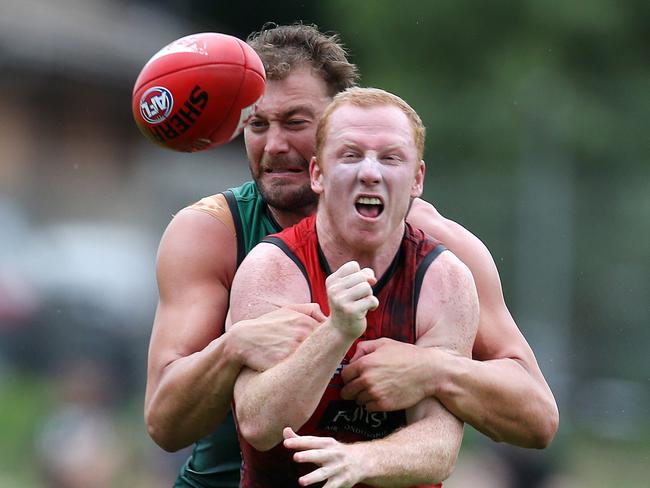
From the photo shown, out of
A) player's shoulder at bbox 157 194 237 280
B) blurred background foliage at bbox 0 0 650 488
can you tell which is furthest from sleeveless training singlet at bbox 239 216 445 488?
blurred background foliage at bbox 0 0 650 488

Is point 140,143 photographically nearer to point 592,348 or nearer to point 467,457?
point 592,348

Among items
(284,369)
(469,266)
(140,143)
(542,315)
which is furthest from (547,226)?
(140,143)

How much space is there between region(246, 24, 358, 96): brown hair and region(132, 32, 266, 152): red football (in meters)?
0.41

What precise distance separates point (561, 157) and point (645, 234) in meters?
1.62

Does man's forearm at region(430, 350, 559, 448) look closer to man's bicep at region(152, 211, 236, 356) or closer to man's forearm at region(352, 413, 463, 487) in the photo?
man's forearm at region(352, 413, 463, 487)

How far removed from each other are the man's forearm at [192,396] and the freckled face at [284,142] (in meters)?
0.86

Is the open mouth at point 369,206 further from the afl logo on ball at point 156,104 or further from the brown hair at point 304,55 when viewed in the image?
the brown hair at point 304,55

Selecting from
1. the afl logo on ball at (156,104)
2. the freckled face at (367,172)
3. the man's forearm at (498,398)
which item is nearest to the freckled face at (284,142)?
the afl logo on ball at (156,104)

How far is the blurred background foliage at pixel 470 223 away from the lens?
12.6 meters

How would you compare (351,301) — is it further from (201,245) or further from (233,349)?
(201,245)

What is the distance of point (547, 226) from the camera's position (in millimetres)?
14883

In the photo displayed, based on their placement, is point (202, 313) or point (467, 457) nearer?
point (202, 313)

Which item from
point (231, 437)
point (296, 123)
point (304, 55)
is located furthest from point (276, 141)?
point (231, 437)

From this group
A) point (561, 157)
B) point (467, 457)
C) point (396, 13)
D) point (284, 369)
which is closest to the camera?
point (284, 369)
